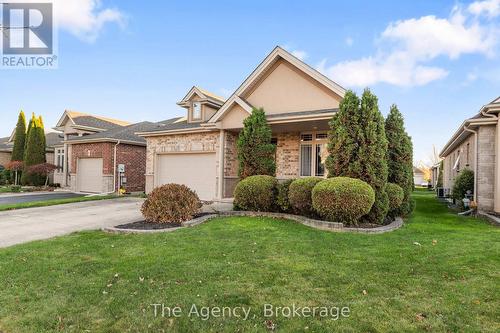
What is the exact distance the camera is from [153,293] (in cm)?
406

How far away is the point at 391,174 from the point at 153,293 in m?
9.74

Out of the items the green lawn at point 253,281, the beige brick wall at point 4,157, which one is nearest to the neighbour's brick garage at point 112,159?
the green lawn at point 253,281

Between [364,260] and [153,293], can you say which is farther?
[364,260]

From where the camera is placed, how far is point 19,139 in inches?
1092

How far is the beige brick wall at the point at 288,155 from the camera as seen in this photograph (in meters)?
14.4

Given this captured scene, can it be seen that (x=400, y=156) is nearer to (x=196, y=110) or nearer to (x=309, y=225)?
(x=309, y=225)

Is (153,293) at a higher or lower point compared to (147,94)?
lower

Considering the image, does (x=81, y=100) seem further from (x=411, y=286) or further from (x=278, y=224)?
(x=411, y=286)

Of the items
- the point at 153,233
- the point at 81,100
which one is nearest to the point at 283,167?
the point at 153,233

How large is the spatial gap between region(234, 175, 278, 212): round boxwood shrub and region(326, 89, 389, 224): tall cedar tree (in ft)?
7.21

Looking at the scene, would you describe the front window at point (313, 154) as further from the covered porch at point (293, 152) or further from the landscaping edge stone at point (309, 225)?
the landscaping edge stone at point (309, 225)

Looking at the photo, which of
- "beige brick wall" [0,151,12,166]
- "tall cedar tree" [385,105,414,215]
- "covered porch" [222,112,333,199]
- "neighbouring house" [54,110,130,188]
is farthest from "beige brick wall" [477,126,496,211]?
"beige brick wall" [0,151,12,166]

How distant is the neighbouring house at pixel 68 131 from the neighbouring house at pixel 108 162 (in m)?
1.74

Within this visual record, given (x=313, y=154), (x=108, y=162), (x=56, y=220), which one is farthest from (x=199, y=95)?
(x=56, y=220)
